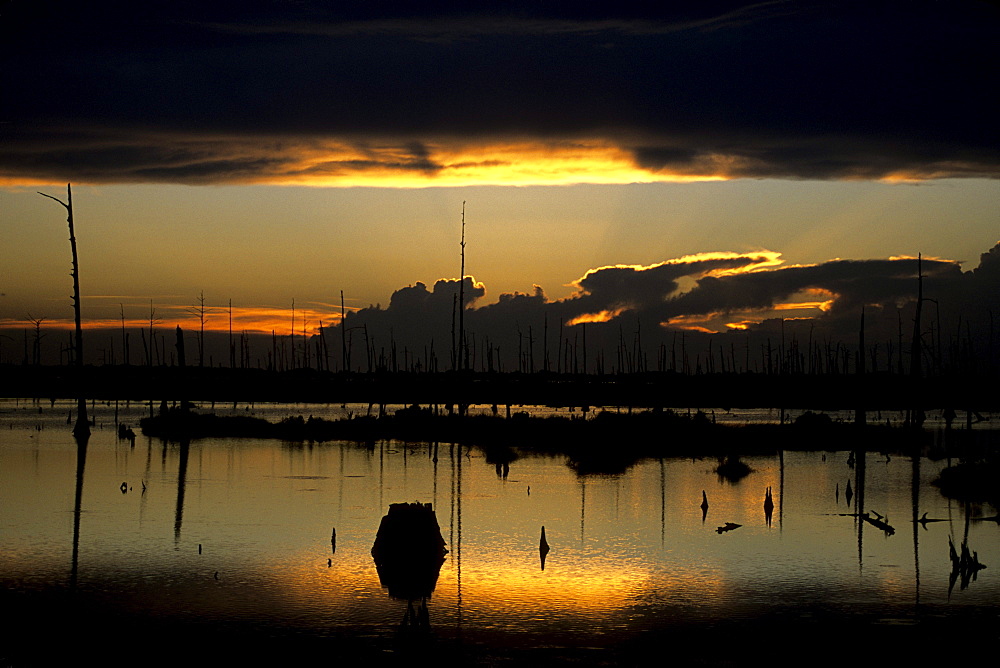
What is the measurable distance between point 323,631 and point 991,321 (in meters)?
120

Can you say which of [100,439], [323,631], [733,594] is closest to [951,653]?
[733,594]

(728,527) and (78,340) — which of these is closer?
(728,527)

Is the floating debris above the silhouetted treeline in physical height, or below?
below

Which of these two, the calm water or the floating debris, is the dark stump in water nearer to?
the calm water

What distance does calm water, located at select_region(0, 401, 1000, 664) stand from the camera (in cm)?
2869

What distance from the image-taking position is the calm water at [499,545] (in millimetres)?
28688

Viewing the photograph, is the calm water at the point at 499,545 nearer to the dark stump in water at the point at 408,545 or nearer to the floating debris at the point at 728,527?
the floating debris at the point at 728,527

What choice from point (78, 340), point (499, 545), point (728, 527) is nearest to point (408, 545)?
point (499, 545)

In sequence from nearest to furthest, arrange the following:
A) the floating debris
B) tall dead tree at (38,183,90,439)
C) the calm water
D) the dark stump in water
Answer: the calm water, the dark stump in water, the floating debris, tall dead tree at (38,183,90,439)

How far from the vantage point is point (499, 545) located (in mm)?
38969

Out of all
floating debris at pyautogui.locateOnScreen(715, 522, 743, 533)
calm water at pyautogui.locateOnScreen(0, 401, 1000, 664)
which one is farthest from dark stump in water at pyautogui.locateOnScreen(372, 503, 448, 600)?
floating debris at pyautogui.locateOnScreen(715, 522, 743, 533)

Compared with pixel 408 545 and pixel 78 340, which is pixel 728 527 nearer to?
pixel 408 545

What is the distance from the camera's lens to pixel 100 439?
3287 inches

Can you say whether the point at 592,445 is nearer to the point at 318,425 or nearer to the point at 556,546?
the point at 318,425
